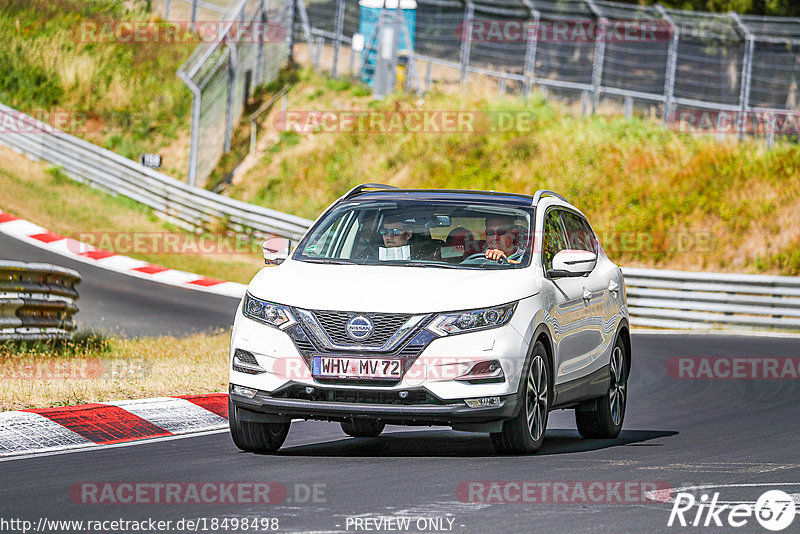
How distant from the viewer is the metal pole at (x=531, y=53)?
32500 millimetres

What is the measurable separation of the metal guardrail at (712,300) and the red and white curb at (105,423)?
1586cm

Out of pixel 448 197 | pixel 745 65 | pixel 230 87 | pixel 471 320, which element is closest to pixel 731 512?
pixel 471 320

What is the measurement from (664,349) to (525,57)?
14897mm

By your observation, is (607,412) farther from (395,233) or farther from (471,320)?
(471,320)

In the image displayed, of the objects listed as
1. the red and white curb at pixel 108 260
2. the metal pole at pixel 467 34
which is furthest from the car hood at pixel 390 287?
the metal pole at pixel 467 34

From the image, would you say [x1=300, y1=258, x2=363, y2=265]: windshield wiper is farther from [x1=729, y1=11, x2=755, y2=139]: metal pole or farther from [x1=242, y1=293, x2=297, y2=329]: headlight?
[x1=729, y1=11, x2=755, y2=139]: metal pole

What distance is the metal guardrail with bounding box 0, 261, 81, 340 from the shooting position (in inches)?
567

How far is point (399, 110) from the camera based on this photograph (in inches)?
1452

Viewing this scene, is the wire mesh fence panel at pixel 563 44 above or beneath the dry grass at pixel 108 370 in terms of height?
above

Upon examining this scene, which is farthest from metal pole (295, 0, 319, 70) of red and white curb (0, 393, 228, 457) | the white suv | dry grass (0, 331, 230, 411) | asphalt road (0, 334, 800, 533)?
the white suv

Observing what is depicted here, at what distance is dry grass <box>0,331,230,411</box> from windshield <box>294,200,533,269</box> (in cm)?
252

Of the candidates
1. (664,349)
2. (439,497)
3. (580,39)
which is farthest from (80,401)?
(580,39)

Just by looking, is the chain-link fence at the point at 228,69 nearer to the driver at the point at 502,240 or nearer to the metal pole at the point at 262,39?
the metal pole at the point at 262,39

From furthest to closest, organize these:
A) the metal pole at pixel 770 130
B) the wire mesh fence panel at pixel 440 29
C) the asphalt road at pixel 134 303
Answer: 1. the wire mesh fence panel at pixel 440 29
2. the metal pole at pixel 770 130
3. the asphalt road at pixel 134 303
